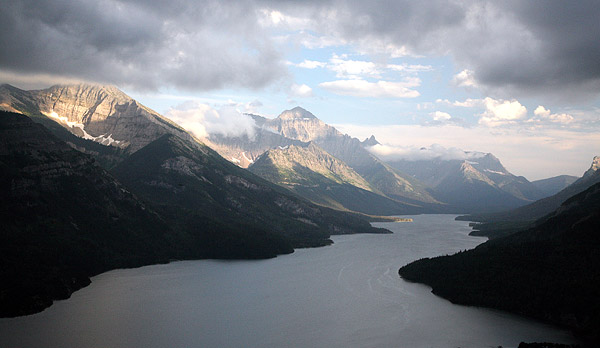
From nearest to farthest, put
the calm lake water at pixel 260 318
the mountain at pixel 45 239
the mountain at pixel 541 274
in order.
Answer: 1. the calm lake water at pixel 260 318
2. the mountain at pixel 541 274
3. the mountain at pixel 45 239

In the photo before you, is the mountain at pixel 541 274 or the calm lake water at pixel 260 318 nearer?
the calm lake water at pixel 260 318

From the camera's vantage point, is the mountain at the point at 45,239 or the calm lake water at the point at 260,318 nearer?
the calm lake water at the point at 260,318

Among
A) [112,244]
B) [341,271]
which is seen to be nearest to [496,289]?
[341,271]

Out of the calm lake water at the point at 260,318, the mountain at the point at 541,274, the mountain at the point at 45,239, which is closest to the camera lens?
the calm lake water at the point at 260,318

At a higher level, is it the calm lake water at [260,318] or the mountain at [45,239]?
the mountain at [45,239]

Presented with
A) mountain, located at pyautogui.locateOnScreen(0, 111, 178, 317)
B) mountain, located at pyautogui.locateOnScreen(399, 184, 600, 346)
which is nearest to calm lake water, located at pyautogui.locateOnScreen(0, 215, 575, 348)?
mountain, located at pyautogui.locateOnScreen(399, 184, 600, 346)

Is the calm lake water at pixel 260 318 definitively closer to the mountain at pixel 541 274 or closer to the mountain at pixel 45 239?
the mountain at pixel 541 274

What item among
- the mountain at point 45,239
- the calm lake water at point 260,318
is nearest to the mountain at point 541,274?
the calm lake water at point 260,318

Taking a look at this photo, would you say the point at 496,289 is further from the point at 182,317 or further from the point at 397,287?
the point at 182,317
